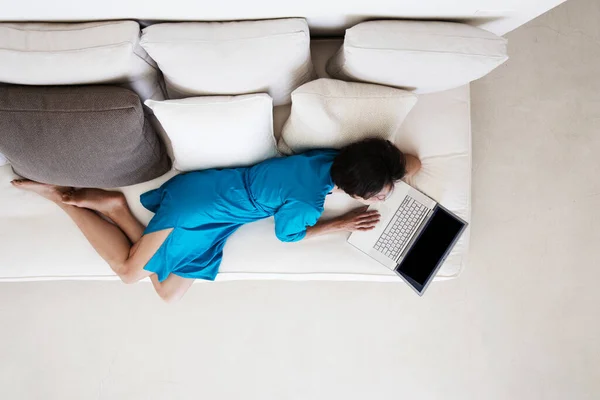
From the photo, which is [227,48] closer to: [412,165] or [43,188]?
[412,165]

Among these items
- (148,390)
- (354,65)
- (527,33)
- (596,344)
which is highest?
(527,33)

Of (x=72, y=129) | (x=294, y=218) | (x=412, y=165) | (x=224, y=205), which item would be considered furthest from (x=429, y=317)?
(x=72, y=129)

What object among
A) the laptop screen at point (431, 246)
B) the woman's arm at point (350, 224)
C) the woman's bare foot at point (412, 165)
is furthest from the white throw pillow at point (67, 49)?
the laptop screen at point (431, 246)

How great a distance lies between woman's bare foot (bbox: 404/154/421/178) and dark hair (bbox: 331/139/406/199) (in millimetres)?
147

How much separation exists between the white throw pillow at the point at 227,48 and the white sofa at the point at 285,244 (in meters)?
0.32

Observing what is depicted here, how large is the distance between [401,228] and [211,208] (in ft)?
2.27

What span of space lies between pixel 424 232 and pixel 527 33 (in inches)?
44.7

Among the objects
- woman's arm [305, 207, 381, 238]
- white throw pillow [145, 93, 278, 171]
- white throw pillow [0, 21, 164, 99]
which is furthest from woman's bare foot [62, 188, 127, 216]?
woman's arm [305, 207, 381, 238]

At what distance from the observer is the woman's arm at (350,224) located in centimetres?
156

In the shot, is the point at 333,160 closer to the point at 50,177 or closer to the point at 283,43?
the point at 283,43

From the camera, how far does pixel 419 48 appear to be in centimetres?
125

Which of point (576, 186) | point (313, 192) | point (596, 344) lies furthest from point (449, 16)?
point (596, 344)

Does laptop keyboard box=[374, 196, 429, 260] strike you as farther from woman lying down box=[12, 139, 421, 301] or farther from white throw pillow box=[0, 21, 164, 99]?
white throw pillow box=[0, 21, 164, 99]

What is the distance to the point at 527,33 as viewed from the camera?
1936mm
